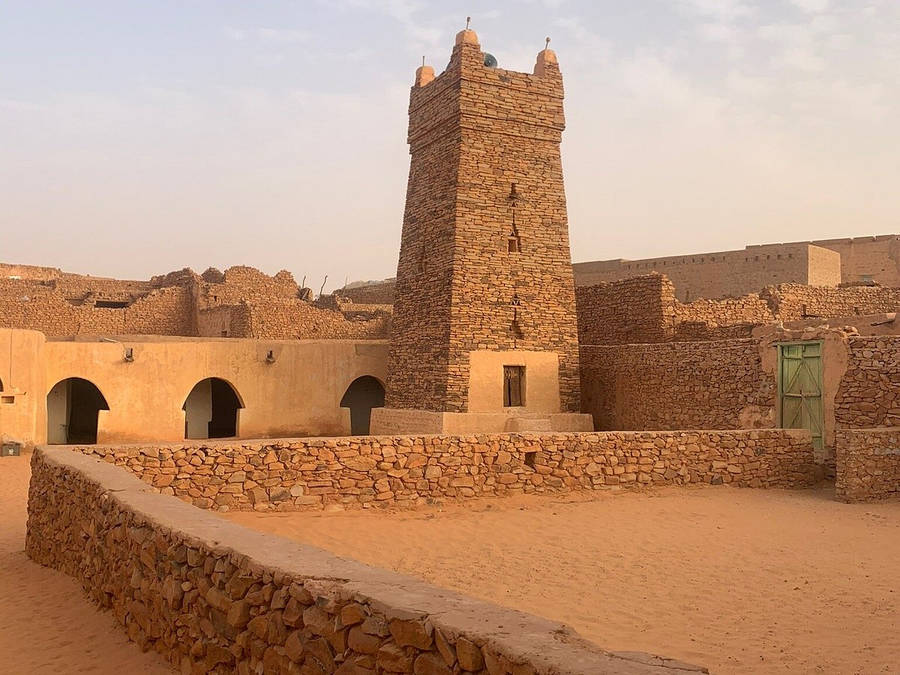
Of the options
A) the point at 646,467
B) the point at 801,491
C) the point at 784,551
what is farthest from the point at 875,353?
the point at 784,551

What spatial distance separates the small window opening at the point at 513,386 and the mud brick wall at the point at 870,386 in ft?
21.0

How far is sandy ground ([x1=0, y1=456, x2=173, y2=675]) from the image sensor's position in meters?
5.70

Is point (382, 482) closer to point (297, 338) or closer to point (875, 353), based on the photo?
point (875, 353)

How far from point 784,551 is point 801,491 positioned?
184 inches

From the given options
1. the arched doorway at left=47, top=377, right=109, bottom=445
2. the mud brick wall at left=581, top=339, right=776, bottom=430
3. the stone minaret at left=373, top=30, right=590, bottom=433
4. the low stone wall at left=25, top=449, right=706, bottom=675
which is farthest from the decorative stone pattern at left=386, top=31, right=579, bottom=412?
the low stone wall at left=25, top=449, right=706, bottom=675

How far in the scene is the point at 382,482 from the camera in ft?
37.9

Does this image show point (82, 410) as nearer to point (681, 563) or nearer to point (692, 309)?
point (692, 309)

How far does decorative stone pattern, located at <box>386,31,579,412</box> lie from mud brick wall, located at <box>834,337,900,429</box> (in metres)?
6.00

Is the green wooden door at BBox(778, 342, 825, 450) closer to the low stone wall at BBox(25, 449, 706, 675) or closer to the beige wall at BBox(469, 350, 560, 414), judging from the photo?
the beige wall at BBox(469, 350, 560, 414)

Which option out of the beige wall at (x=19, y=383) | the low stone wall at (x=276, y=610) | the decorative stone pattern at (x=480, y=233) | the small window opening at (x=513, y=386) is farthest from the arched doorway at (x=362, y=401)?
the low stone wall at (x=276, y=610)

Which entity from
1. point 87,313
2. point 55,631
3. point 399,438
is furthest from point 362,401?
point 55,631

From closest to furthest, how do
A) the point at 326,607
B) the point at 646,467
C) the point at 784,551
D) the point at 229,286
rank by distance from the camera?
the point at 326,607 → the point at 784,551 → the point at 646,467 → the point at 229,286

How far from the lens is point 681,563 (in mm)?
9023

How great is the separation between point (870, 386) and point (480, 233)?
317 inches
